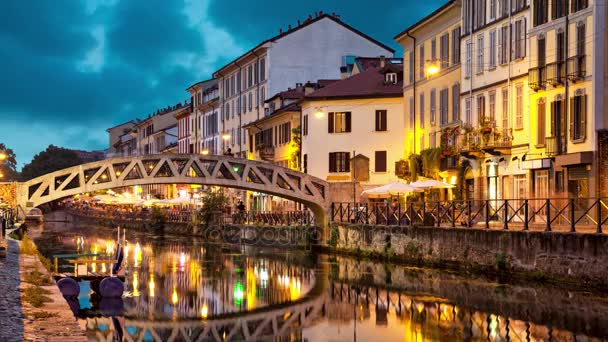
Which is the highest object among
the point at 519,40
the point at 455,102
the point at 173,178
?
the point at 519,40

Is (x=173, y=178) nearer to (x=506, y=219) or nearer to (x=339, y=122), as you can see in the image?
(x=339, y=122)

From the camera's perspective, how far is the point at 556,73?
42.3m

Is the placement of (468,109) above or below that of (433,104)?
below

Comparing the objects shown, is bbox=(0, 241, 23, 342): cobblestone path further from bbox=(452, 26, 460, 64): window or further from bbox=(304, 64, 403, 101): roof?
bbox=(304, 64, 403, 101): roof

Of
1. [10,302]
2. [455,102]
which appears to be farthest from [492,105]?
[10,302]

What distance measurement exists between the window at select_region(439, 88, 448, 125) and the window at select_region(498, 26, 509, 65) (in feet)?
25.4

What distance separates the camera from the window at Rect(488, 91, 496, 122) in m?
49.6

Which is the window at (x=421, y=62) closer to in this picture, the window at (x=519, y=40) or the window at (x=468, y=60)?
the window at (x=468, y=60)

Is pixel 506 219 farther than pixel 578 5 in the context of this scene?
No

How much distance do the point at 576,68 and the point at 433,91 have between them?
18608 mm

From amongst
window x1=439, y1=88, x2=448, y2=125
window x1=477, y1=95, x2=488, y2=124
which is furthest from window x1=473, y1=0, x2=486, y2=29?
window x1=439, y1=88, x2=448, y2=125

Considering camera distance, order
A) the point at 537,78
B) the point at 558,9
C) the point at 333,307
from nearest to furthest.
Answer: the point at 333,307 < the point at 558,9 < the point at 537,78

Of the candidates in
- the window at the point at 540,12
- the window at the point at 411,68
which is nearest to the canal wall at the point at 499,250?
the window at the point at 540,12

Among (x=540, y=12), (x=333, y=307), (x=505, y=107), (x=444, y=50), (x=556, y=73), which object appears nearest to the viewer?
(x=333, y=307)
